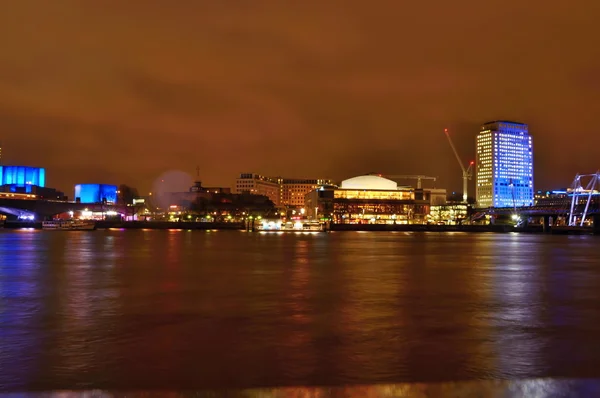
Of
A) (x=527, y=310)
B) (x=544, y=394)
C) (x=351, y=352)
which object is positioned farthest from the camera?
(x=527, y=310)

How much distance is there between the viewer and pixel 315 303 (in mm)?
17484

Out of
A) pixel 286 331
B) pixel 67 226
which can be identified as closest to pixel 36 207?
pixel 67 226

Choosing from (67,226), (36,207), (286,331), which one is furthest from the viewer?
(36,207)

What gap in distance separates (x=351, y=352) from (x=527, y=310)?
8202 mm

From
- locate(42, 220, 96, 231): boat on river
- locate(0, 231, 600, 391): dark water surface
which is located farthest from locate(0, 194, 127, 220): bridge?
locate(0, 231, 600, 391): dark water surface

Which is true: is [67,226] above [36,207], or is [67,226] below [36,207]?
below

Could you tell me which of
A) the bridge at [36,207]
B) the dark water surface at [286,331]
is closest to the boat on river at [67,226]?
the bridge at [36,207]

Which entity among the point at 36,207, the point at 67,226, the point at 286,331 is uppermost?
the point at 36,207

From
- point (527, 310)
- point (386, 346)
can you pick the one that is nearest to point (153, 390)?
point (386, 346)

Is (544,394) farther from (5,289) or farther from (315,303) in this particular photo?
(5,289)

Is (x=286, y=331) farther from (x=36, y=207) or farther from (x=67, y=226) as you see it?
(x=36, y=207)

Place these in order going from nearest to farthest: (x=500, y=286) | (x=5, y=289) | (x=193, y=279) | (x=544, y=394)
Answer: (x=544, y=394) < (x=5, y=289) < (x=500, y=286) < (x=193, y=279)

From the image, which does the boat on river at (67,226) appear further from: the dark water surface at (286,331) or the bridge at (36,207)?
the dark water surface at (286,331)

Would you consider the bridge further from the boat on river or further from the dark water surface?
the dark water surface
